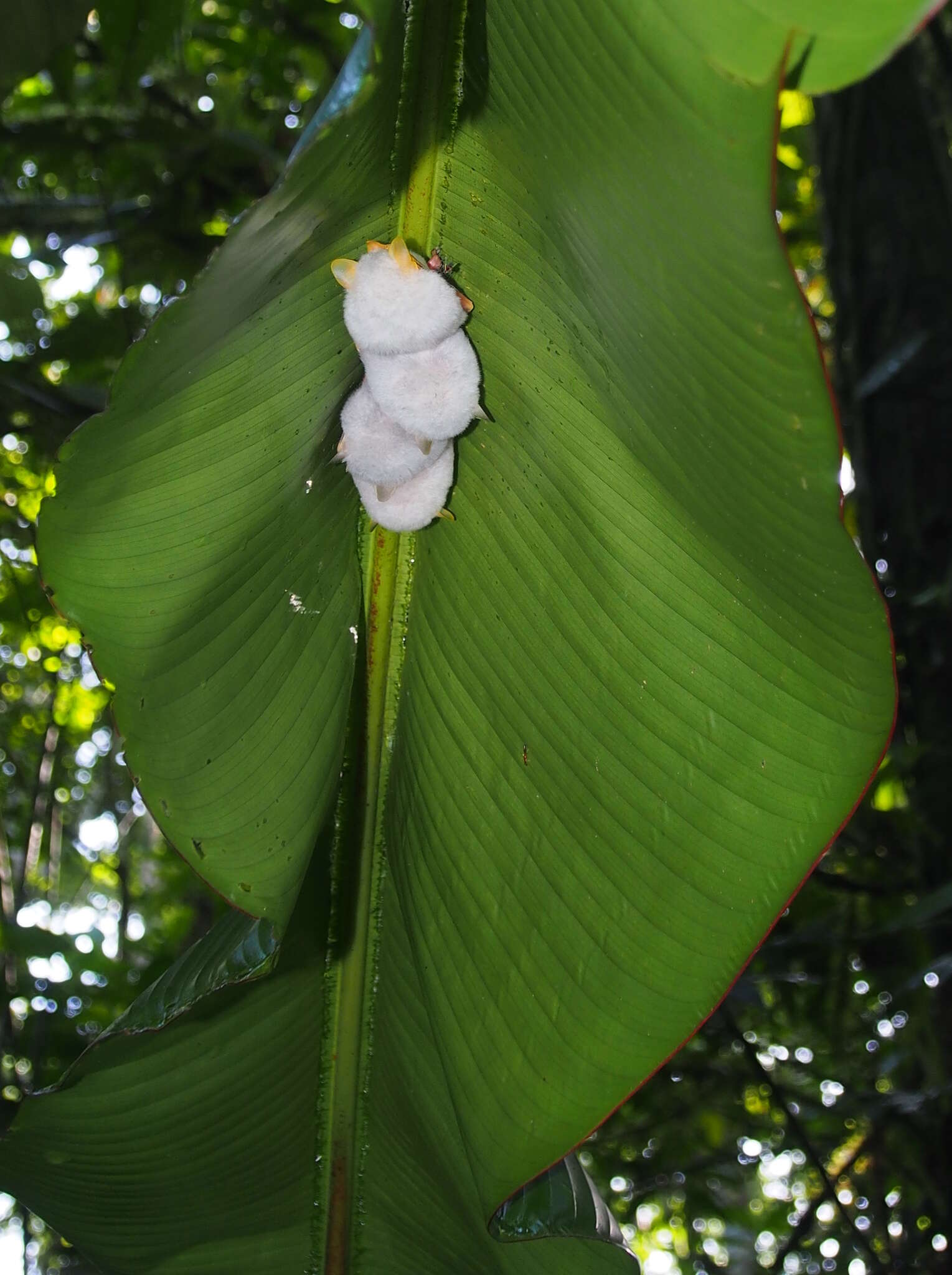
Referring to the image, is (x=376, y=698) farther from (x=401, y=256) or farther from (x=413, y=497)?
(x=401, y=256)

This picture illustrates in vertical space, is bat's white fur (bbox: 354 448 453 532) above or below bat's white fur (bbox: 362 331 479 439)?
below

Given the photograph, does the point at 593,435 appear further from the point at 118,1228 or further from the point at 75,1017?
the point at 75,1017

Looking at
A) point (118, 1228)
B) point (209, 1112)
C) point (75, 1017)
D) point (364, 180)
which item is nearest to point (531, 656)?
point (364, 180)

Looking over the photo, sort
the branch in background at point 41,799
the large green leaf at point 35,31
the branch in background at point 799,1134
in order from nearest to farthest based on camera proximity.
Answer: the large green leaf at point 35,31, the branch in background at point 799,1134, the branch in background at point 41,799

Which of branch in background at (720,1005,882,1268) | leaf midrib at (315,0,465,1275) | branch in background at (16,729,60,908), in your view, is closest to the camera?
leaf midrib at (315,0,465,1275)

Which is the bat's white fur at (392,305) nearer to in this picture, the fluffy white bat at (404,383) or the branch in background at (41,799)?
the fluffy white bat at (404,383)

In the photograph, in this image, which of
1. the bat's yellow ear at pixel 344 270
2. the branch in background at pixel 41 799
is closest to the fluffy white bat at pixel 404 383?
the bat's yellow ear at pixel 344 270

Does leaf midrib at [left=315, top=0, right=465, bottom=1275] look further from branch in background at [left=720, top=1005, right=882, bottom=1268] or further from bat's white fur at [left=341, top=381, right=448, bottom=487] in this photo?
branch in background at [left=720, top=1005, right=882, bottom=1268]

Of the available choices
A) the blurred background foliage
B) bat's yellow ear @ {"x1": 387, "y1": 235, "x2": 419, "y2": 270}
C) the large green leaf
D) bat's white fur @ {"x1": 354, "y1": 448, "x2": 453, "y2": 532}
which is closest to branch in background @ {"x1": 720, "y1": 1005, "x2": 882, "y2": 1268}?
the blurred background foliage
